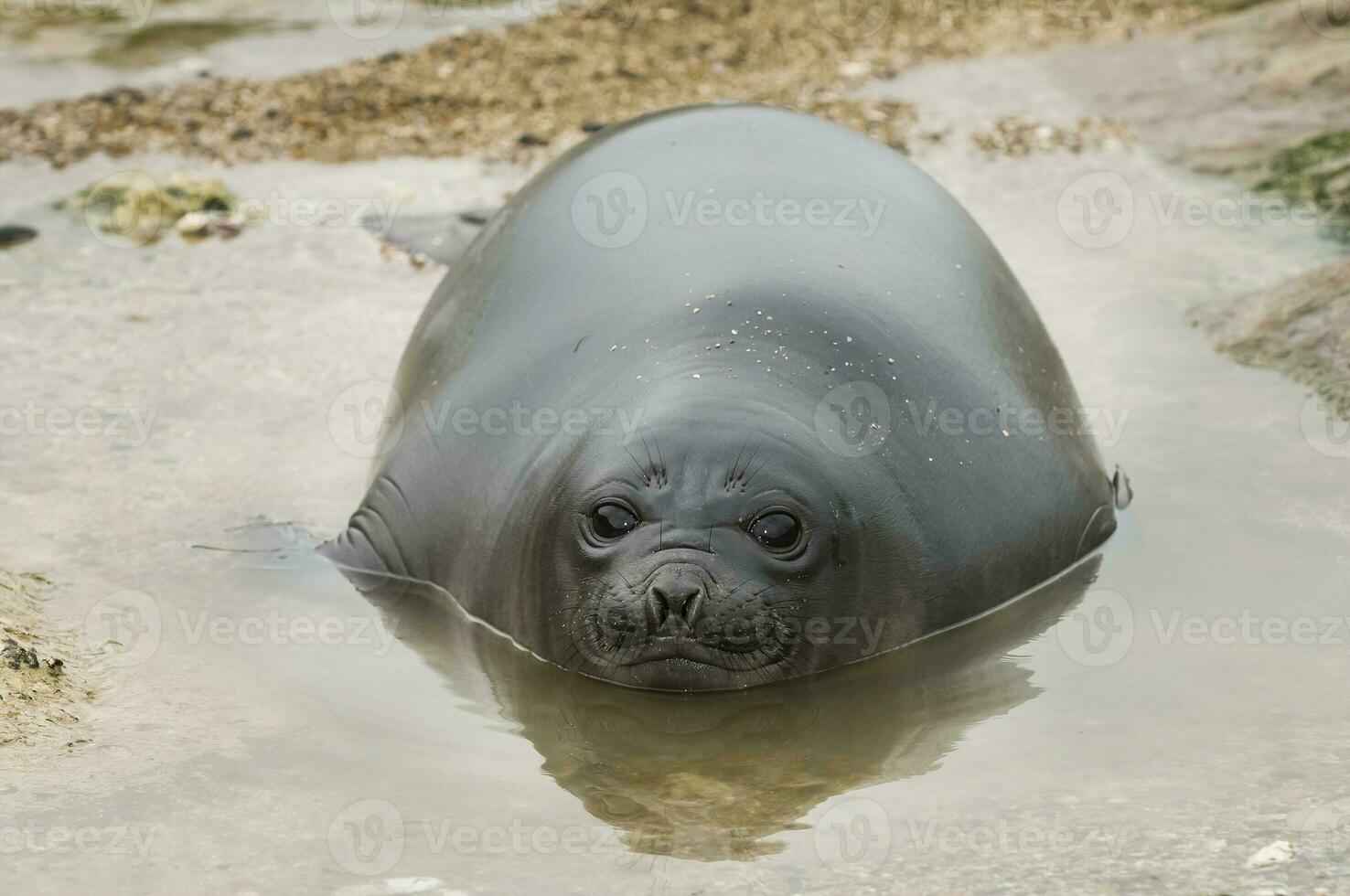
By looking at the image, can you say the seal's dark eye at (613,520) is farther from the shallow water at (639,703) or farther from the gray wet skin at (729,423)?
the shallow water at (639,703)

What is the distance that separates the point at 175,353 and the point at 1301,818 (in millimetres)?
4612

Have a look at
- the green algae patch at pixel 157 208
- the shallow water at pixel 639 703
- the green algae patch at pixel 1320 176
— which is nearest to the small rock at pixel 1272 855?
the shallow water at pixel 639 703

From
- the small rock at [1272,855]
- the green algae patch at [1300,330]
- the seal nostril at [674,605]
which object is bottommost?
the small rock at [1272,855]

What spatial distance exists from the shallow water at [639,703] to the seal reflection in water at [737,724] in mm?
10

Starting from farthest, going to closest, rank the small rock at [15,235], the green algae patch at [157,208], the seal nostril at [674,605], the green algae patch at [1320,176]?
the green algae patch at [157,208], the small rock at [15,235], the green algae patch at [1320,176], the seal nostril at [674,605]

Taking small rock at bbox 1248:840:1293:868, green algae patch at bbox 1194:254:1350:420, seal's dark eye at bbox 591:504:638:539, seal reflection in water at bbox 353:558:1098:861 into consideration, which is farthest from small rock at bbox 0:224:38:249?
small rock at bbox 1248:840:1293:868

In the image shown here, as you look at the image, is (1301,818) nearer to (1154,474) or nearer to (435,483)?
(1154,474)

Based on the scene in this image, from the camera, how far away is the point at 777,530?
421 centimetres

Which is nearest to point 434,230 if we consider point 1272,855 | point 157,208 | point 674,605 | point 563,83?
point 157,208

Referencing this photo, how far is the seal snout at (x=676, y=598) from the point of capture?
4.08 meters

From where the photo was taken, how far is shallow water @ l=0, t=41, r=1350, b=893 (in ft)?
11.0

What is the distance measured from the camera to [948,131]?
8.93 m

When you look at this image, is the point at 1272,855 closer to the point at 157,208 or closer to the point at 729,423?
the point at 729,423

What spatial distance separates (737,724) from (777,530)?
470 mm
